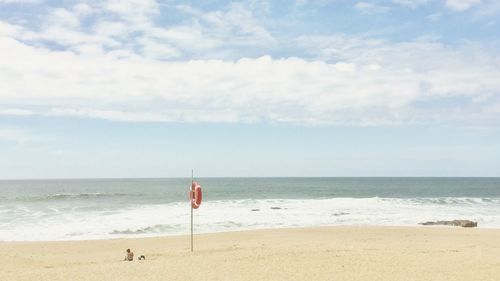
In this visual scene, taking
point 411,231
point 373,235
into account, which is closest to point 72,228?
point 373,235

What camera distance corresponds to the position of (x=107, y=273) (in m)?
13.8

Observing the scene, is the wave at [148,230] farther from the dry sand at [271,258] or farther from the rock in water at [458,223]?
the rock in water at [458,223]

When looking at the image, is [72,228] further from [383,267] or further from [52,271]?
[383,267]

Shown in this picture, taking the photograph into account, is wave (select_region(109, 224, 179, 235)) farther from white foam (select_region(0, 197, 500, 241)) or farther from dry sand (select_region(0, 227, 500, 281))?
dry sand (select_region(0, 227, 500, 281))

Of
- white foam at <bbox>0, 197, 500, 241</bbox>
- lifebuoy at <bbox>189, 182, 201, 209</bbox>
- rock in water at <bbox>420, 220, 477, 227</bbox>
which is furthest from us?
rock in water at <bbox>420, 220, 477, 227</bbox>

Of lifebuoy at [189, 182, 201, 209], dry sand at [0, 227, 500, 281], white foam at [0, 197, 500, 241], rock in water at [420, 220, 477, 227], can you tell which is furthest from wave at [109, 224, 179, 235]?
rock in water at [420, 220, 477, 227]

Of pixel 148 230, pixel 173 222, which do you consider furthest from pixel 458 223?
pixel 148 230

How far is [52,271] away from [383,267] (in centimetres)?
946

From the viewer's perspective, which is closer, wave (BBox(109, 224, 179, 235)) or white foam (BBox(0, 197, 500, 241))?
white foam (BBox(0, 197, 500, 241))

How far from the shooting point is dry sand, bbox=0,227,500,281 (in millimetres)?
13461

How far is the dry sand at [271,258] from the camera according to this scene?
13.5 meters

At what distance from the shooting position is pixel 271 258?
1581 cm

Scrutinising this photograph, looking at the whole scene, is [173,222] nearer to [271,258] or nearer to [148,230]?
[148,230]

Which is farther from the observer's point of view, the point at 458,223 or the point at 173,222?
the point at 173,222
